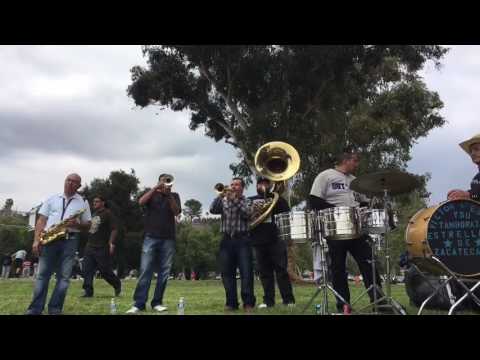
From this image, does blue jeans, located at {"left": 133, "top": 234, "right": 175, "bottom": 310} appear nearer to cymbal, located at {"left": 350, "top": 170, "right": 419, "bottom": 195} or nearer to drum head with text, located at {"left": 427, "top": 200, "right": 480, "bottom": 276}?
cymbal, located at {"left": 350, "top": 170, "right": 419, "bottom": 195}

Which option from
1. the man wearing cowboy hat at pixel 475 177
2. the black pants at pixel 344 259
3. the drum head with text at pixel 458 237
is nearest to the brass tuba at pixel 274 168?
the black pants at pixel 344 259

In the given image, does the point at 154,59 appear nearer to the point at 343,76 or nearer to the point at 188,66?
the point at 188,66

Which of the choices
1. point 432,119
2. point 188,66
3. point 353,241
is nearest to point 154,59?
point 188,66

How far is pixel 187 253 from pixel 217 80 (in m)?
30.5

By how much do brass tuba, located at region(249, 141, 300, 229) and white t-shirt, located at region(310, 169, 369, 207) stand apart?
904mm

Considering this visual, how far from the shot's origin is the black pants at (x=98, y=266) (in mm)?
9230

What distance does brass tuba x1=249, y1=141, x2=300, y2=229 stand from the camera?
677 centimetres

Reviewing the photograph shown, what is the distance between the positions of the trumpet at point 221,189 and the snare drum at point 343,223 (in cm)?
171

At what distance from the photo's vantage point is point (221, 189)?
6543mm

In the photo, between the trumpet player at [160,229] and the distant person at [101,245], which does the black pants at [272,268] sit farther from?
the distant person at [101,245]

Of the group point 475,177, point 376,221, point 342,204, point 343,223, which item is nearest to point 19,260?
point 342,204
